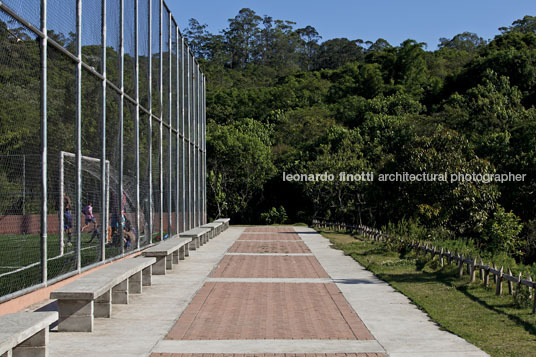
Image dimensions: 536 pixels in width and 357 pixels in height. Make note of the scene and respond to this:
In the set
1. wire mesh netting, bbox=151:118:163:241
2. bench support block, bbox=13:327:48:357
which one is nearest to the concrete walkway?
bench support block, bbox=13:327:48:357

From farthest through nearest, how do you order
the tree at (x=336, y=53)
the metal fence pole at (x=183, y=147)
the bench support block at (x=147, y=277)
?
the tree at (x=336, y=53) → the metal fence pole at (x=183, y=147) → the bench support block at (x=147, y=277)

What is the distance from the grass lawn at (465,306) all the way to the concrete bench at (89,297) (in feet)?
15.1

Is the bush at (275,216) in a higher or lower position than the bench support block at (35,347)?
higher

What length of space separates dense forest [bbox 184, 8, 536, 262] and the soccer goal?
1317 cm

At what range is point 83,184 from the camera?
1222cm

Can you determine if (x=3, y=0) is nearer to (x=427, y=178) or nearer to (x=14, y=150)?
(x=14, y=150)

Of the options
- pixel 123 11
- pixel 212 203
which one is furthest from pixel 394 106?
pixel 123 11

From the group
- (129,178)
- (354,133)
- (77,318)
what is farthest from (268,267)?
(354,133)

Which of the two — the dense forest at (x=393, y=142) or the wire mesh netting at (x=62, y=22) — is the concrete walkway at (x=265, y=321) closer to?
the wire mesh netting at (x=62, y=22)

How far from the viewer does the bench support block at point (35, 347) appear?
672 centimetres

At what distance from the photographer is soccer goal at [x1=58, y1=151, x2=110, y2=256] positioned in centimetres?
1070

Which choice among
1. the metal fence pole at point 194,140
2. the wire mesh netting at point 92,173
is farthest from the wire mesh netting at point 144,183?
the metal fence pole at point 194,140

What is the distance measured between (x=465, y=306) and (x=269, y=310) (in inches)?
125

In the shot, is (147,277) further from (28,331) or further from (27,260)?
(28,331)
